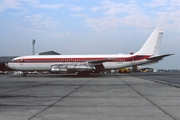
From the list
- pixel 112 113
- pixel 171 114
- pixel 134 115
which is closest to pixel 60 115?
pixel 112 113

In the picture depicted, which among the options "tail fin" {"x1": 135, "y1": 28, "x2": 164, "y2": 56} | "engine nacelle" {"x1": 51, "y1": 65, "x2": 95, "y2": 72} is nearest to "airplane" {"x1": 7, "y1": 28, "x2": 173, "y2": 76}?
"tail fin" {"x1": 135, "y1": 28, "x2": 164, "y2": 56}

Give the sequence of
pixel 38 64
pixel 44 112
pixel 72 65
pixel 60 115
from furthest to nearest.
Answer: pixel 38 64 < pixel 72 65 < pixel 44 112 < pixel 60 115

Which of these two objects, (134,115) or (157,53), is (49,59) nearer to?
(157,53)

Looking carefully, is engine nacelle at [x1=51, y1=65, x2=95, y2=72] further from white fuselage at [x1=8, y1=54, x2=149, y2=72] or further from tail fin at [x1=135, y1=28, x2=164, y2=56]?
tail fin at [x1=135, y1=28, x2=164, y2=56]

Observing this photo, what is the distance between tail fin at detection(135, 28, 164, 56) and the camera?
37.5 meters

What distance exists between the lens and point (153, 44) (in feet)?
124

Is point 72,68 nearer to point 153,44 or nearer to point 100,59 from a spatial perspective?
point 100,59

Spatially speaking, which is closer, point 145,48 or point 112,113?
point 112,113

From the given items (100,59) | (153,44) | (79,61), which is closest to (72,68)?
(79,61)

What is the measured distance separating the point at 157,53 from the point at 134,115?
107 feet

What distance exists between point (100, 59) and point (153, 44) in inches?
330

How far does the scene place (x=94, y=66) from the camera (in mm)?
35750

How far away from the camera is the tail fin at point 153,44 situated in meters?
37.5

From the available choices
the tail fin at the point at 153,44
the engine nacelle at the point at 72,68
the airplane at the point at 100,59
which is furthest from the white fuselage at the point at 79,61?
the engine nacelle at the point at 72,68
